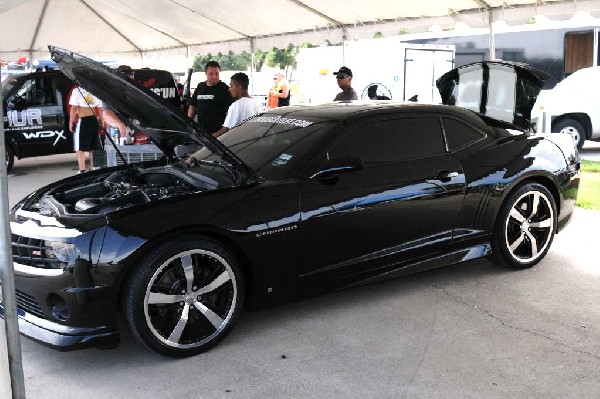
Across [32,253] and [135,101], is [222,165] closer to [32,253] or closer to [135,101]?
[135,101]

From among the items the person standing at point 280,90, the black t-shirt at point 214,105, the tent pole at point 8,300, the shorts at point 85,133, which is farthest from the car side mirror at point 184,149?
the person standing at point 280,90

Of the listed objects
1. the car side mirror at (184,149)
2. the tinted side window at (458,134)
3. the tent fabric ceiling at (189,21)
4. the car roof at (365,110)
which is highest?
the tent fabric ceiling at (189,21)

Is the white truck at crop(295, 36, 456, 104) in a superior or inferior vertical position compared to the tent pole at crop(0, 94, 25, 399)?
superior

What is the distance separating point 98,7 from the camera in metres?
14.5

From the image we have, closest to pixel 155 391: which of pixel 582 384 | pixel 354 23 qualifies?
pixel 582 384

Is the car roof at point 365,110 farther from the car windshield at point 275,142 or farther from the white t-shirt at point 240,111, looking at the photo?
the white t-shirt at point 240,111

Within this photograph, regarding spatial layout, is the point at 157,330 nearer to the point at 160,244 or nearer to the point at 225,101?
the point at 160,244

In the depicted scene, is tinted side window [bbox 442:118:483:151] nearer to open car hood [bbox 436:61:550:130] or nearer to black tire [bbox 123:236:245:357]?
open car hood [bbox 436:61:550:130]

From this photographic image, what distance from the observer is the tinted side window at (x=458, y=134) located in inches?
182

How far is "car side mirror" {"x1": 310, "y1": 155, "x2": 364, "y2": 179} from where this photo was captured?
388cm

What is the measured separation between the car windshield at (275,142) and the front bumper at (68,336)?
4.37 ft

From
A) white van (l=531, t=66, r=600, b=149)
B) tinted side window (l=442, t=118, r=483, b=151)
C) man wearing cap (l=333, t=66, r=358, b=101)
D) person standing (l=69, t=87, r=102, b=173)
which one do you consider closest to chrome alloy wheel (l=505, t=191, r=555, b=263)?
tinted side window (l=442, t=118, r=483, b=151)

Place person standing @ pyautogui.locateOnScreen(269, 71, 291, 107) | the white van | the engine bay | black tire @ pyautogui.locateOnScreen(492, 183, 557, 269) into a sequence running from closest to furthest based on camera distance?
the engine bay < black tire @ pyautogui.locateOnScreen(492, 183, 557, 269) < the white van < person standing @ pyautogui.locateOnScreen(269, 71, 291, 107)

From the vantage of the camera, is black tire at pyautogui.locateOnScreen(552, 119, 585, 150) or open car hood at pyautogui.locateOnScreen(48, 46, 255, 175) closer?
open car hood at pyautogui.locateOnScreen(48, 46, 255, 175)
